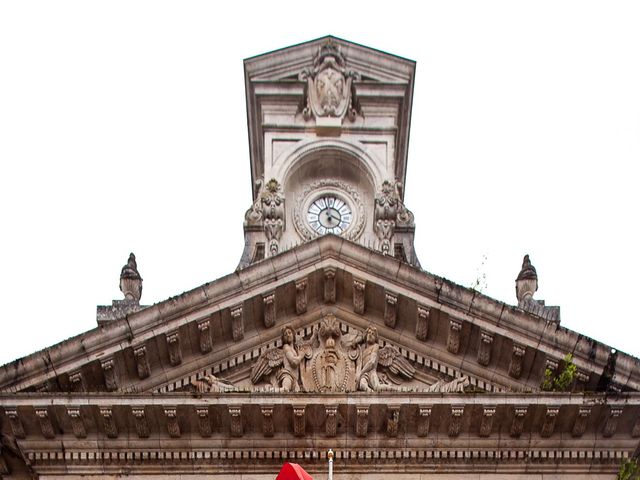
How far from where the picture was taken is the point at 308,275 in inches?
1091

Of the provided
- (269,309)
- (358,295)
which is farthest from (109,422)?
(358,295)

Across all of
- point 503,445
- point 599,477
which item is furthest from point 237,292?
point 599,477

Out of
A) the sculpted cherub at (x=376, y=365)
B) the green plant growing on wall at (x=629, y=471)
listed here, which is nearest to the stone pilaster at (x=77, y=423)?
the sculpted cherub at (x=376, y=365)

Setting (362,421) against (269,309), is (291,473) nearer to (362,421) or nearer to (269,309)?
(362,421)

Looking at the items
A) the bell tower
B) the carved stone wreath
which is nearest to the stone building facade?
the bell tower

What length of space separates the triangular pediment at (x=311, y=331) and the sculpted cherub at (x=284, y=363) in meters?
0.24

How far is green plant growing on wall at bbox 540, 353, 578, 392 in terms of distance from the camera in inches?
1039

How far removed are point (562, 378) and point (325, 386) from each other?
13.9 ft

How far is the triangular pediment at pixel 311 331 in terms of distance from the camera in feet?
86.6

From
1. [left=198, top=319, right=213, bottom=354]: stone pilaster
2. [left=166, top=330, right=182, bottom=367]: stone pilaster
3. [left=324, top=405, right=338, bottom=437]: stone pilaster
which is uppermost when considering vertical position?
[left=198, top=319, right=213, bottom=354]: stone pilaster

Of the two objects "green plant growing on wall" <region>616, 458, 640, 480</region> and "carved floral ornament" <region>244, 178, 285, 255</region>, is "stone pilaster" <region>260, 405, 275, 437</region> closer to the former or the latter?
"green plant growing on wall" <region>616, 458, 640, 480</region>

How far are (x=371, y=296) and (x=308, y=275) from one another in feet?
4.06

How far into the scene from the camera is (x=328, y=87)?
119 ft

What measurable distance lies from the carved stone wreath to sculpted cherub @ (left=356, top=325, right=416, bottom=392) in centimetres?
737
